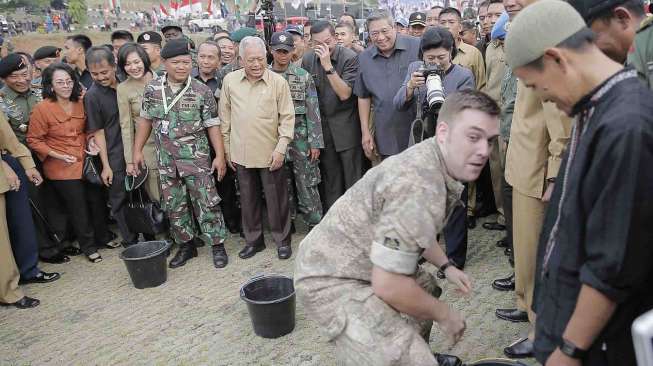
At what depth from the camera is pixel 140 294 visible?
13.6 ft

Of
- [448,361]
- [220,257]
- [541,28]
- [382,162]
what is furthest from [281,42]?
[541,28]

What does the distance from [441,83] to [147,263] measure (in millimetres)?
2843

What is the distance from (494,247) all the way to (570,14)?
10.9 feet

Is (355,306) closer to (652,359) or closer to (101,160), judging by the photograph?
(652,359)

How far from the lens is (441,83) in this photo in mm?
3750

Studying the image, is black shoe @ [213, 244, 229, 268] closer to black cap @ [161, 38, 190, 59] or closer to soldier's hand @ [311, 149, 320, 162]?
soldier's hand @ [311, 149, 320, 162]

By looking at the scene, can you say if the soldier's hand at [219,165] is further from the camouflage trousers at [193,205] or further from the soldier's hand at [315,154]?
the soldier's hand at [315,154]

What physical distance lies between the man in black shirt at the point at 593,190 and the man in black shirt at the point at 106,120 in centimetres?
427

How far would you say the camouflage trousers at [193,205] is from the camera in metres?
4.54

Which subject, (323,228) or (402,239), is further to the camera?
(323,228)

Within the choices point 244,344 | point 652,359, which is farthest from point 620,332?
point 244,344

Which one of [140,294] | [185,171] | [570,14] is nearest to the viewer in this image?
[570,14]

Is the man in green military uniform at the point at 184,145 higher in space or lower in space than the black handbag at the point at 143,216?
higher

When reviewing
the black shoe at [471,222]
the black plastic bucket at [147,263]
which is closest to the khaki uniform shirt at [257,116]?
the black plastic bucket at [147,263]
